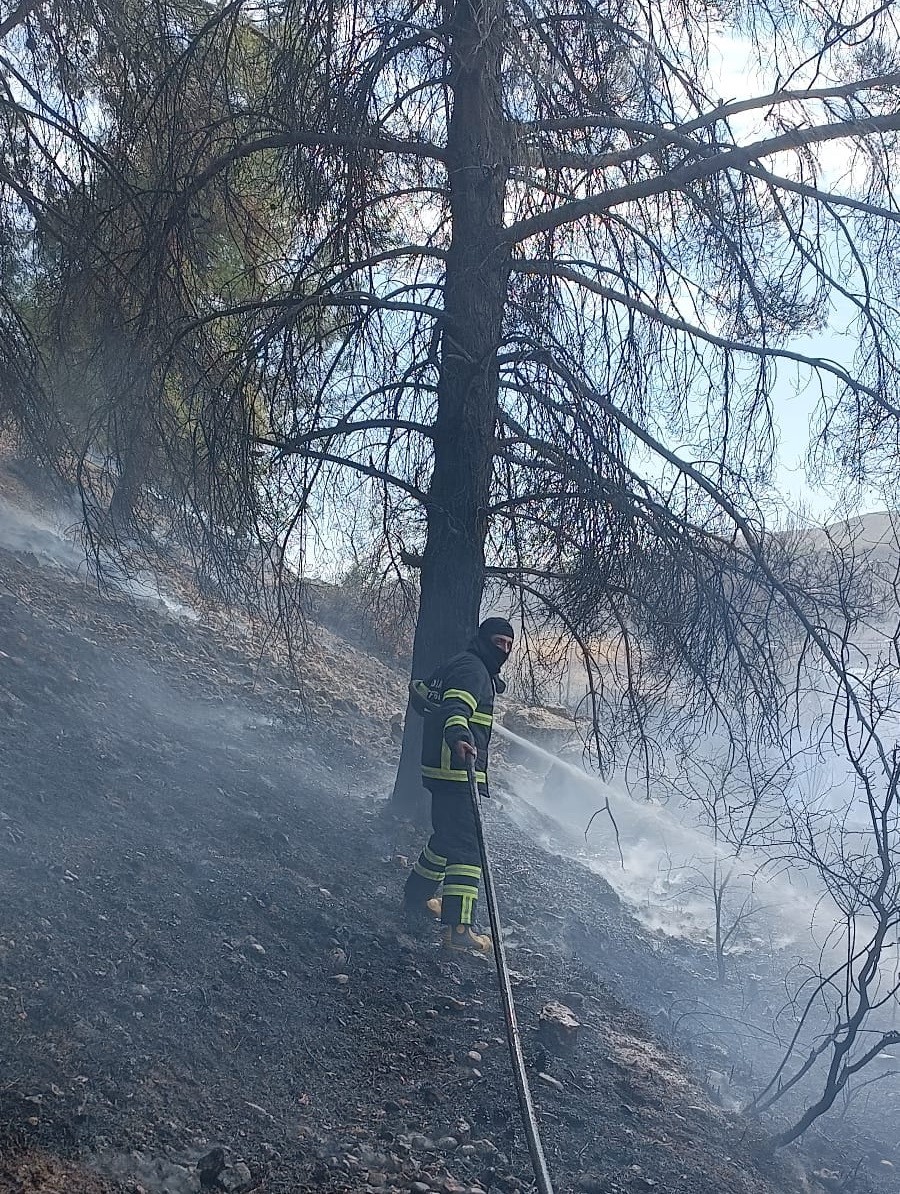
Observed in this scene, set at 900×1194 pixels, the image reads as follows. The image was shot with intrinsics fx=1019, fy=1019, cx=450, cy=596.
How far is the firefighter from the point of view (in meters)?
5.38

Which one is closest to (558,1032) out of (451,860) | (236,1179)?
(451,860)

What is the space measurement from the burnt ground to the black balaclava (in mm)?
1498

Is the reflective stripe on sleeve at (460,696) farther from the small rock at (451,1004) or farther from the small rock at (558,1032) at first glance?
the small rock at (558,1032)

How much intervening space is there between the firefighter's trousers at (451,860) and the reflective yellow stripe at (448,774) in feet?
0.16

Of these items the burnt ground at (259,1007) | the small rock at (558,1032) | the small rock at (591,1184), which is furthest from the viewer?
the small rock at (558,1032)

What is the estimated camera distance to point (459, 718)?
537 cm

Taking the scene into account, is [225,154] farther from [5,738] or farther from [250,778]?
[250,778]

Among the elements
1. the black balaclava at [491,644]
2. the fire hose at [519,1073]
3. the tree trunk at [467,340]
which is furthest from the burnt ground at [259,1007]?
the tree trunk at [467,340]

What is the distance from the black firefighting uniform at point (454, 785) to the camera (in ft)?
17.7

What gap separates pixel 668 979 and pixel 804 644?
3178 millimetres

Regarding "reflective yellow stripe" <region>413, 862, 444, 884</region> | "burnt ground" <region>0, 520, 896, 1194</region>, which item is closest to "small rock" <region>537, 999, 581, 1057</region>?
"burnt ground" <region>0, 520, 896, 1194</region>

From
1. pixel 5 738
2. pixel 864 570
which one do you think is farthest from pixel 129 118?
pixel 864 570

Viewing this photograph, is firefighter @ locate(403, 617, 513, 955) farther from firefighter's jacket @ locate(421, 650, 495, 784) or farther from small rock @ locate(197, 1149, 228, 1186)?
small rock @ locate(197, 1149, 228, 1186)

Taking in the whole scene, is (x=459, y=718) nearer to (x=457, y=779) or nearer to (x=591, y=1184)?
(x=457, y=779)
